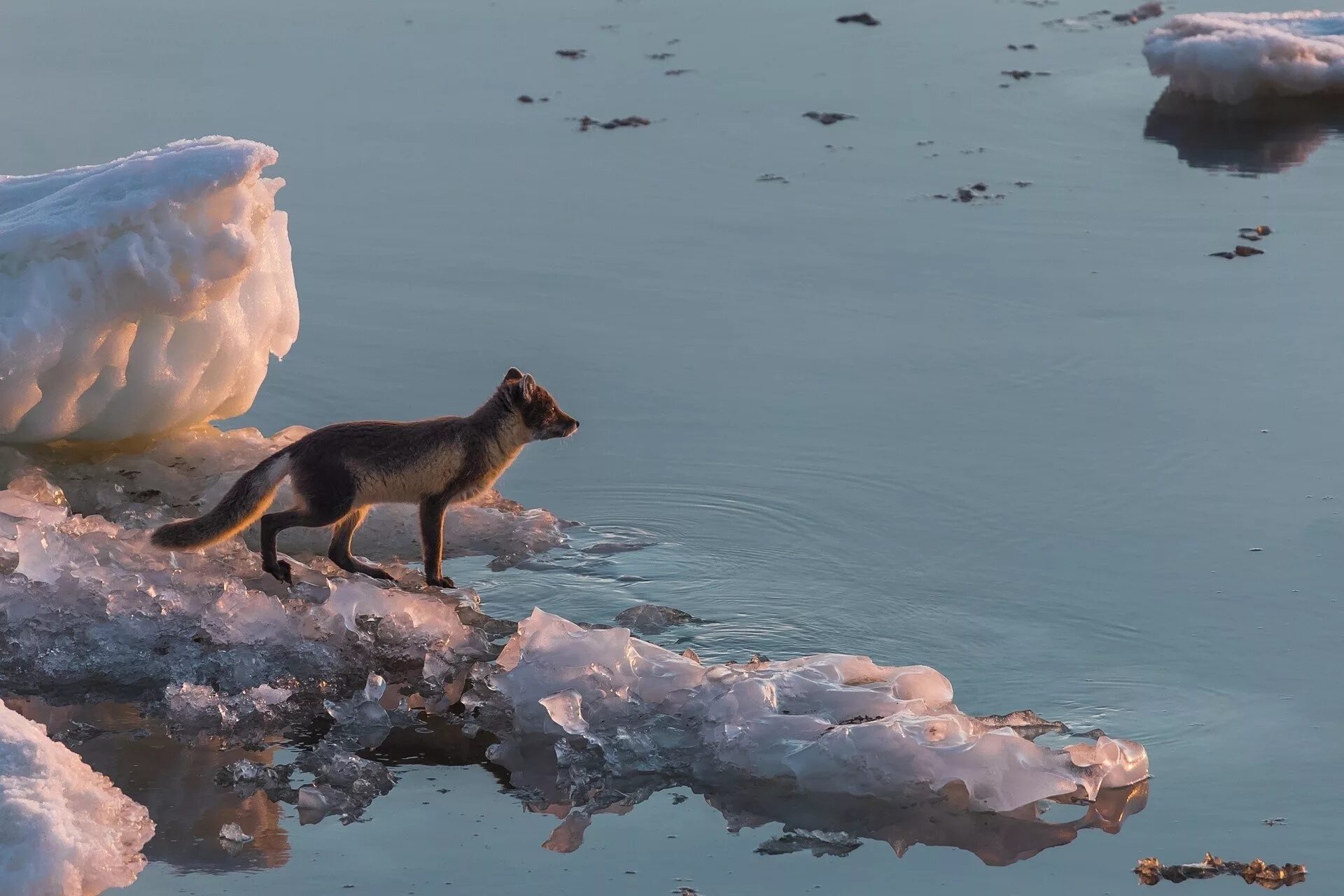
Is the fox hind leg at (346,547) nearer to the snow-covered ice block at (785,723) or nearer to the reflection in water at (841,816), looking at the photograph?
the snow-covered ice block at (785,723)

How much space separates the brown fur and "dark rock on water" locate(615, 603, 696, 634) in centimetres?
77

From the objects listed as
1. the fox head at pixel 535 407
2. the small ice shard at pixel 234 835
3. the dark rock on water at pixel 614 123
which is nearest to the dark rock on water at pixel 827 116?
the dark rock on water at pixel 614 123

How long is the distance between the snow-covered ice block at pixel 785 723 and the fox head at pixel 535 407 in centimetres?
136

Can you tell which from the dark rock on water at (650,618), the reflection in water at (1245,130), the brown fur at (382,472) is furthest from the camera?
the reflection in water at (1245,130)

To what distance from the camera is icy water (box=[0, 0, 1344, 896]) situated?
16.7 feet

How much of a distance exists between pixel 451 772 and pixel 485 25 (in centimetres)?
1042

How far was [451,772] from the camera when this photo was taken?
209 inches

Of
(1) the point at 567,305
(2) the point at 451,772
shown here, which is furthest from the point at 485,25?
(2) the point at 451,772

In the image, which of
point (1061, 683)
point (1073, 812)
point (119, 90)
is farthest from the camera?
point (119, 90)

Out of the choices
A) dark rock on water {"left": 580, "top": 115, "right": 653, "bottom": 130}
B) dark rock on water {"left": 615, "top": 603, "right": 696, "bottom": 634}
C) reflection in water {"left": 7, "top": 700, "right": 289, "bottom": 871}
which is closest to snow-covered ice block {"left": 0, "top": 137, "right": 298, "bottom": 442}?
reflection in water {"left": 7, "top": 700, "right": 289, "bottom": 871}

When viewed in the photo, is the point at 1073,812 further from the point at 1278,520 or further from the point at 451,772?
the point at 1278,520

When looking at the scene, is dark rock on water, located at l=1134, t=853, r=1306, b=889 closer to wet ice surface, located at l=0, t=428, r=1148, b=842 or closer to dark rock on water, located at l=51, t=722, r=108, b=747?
wet ice surface, located at l=0, t=428, r=1148, b=842

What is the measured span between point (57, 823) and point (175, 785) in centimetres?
49

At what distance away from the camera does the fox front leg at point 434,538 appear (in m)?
6.80
